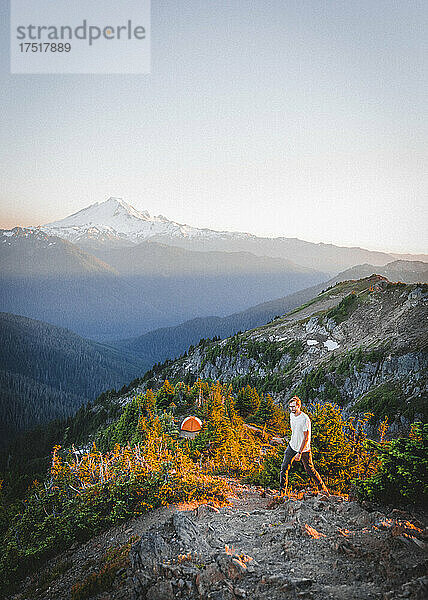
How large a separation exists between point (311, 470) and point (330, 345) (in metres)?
75.3

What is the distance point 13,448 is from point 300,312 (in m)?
111

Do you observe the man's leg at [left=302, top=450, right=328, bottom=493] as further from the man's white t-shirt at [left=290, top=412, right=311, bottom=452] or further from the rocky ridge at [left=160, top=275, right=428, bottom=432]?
the rocky ridge at [left=160, top=275, right=428, bottom=432]

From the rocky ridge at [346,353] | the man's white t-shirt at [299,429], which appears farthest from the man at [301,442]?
the rocky ridge at [346,353]

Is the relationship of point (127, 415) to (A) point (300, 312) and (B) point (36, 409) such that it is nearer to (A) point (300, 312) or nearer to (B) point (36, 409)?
(A) point (300, 312)

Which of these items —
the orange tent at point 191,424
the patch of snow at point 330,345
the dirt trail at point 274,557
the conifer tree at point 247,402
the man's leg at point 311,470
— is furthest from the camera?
the patch of snow at point 330,345

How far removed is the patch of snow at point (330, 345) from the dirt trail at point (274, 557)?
7449 centimetres

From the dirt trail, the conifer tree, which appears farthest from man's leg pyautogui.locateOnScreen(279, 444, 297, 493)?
the conifer tree

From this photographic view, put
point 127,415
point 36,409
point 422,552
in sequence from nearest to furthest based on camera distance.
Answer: point 422,552, point 127,415, point 36,409

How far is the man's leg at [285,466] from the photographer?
10.1 meters

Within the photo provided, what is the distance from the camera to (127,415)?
1184 inches

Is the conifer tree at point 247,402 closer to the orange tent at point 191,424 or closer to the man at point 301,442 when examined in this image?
the orange tent at point 191,424

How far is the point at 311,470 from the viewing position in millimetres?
9945

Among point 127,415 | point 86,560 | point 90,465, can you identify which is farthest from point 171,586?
point 127,415

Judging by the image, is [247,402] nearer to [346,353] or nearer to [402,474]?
[402,474]
